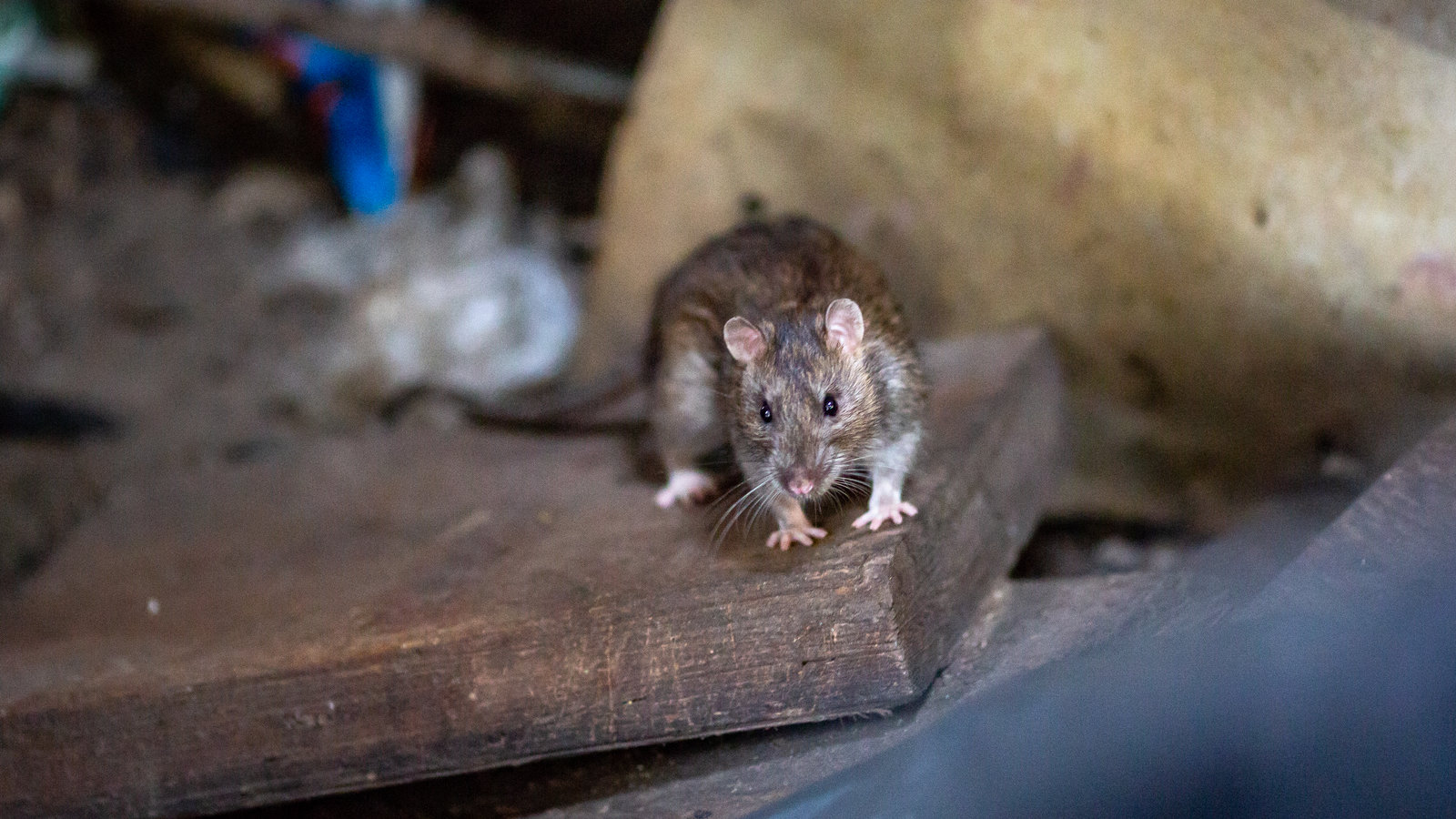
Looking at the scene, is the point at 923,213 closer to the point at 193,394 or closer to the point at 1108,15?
the point at 1108,15

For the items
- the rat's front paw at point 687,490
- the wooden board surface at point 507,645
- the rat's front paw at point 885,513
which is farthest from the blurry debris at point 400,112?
the rat's front paw at point 885,513

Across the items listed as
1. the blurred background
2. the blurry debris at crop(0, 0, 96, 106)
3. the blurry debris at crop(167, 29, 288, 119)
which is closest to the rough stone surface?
the blurred background

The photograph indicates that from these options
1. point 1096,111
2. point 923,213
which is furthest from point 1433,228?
point 923,213

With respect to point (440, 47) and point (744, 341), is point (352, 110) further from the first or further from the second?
point (744, 341)

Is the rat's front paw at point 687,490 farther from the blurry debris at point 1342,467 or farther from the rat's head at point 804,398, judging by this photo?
the blurry debris at point 1342,467

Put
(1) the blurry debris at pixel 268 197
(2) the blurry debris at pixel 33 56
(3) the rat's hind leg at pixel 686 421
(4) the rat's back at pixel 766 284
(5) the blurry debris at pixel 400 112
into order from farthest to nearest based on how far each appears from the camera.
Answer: (1) the blurry debris at pixel 268 197 → (2) the blurry debris at pixel 33 56 → (5) the blurry debris at pixel 400 112 → (3) the rat's hind leg at pixel 686 421 → (4) the rat's back at pixel 766 284

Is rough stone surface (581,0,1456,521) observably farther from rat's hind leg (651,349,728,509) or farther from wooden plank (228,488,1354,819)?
rat's hind leg (651,349,728,509)
